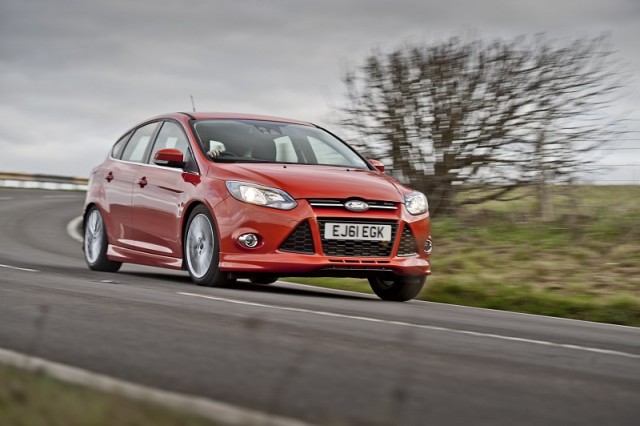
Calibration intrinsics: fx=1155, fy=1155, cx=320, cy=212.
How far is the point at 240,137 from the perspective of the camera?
10750 millimetres

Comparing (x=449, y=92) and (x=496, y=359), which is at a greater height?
(x=449, y=92)

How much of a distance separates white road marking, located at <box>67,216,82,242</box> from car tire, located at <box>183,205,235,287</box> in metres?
10.6

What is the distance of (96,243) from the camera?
12469mm

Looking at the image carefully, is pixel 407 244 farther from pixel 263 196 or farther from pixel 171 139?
pixel 171 139

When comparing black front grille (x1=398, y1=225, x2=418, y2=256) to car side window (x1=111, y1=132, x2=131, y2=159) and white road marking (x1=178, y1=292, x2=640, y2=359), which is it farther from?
car side window (x1=111, y1=132, x2=131, y2=159)

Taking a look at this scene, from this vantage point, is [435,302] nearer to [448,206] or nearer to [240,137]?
[240,137]

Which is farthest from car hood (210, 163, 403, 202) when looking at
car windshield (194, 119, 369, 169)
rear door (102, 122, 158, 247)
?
rear door (102, 122, 158, 247)

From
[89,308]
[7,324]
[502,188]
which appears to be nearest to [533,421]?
[7,324]

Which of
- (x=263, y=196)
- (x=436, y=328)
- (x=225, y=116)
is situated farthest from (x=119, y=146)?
(x=436, y=328)

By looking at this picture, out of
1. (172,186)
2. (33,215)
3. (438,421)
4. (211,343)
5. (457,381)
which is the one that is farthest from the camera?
(33,215)

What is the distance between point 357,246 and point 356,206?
1.12 ft

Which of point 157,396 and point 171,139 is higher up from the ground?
point 171,139

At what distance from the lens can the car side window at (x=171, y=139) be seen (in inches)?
425

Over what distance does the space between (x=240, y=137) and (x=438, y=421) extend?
697 centimetres
